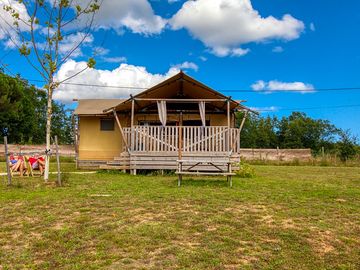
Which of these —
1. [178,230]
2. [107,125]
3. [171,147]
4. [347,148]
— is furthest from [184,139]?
[347,148]

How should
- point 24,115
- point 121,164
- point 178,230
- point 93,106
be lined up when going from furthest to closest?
point 24,115
point 93,106
point 121,164
point 178,230

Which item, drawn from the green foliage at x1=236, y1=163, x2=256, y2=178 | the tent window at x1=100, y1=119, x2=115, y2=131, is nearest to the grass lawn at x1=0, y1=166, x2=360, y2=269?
the green foliage at x1=236, y1=163, x2=256, y2=178

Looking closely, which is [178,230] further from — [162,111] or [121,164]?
[121,164]

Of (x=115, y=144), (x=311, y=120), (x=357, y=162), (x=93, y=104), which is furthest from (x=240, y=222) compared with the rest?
(x=311, y=120)

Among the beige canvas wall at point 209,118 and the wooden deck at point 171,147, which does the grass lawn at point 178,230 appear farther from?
the beige canvas wall at point 209,118

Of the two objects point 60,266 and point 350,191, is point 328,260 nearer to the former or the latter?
point 60,266

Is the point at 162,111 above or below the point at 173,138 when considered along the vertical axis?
above

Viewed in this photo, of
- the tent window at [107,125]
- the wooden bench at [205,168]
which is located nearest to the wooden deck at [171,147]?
the wooden bench at [205,168]

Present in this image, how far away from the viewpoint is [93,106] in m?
18.3

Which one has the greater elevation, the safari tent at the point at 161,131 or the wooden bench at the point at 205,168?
the safari tent at the point at 161,131

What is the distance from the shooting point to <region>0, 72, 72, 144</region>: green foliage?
1222 inches

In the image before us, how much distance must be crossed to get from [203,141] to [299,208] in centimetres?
690

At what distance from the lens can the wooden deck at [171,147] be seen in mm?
12605

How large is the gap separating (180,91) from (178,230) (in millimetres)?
10619
